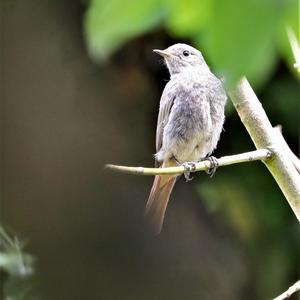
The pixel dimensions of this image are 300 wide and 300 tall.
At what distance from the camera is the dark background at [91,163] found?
108cm

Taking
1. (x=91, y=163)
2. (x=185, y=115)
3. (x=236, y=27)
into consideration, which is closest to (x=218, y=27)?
(x=236, y=27)

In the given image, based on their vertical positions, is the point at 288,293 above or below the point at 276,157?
below

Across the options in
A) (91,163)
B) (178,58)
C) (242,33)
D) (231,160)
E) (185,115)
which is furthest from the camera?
(91,163)

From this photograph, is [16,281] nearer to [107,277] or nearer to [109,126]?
[107,277]

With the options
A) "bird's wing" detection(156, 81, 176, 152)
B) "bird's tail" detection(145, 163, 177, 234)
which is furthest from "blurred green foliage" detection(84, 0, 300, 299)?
"bird's wing" detection(156, 81, 176, 152)

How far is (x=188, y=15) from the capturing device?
24 cm

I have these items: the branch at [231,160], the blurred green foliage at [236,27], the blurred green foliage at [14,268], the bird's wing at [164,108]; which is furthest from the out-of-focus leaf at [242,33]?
the blurred green foliage at [14,268]

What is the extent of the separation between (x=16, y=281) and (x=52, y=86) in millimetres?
378

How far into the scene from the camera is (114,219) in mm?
1167

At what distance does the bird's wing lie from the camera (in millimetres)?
893

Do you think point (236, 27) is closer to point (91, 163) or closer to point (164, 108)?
point (164, 108)

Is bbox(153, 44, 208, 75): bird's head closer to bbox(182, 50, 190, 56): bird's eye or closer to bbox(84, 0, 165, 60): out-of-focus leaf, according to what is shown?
bbox(182, 50, 190, 56): bird's eye

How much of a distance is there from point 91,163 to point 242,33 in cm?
93

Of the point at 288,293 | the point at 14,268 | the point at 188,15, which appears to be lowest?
the point at 288,293
